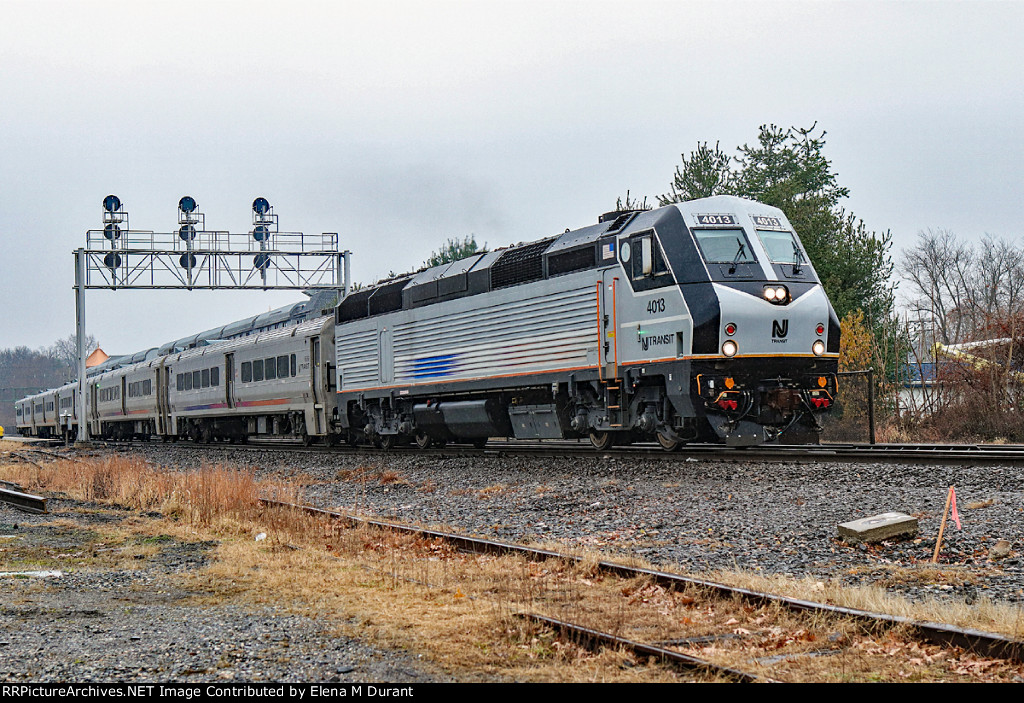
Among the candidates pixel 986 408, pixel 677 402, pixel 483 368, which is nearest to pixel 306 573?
pixel 677 402

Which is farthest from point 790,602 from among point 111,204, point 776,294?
point 111,204

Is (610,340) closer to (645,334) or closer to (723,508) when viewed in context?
(645,334)

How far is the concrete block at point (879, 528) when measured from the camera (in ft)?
27.9

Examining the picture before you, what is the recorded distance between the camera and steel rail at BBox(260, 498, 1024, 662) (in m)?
5.02

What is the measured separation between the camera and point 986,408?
74.1 ft

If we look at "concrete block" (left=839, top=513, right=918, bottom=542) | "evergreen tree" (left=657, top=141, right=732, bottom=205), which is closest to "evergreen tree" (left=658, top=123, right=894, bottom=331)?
"evergreen tree" (left=657, top=141, right=732, bottom=205)

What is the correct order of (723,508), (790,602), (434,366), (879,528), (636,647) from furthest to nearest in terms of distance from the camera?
(434,366), (723,508), (879,528), (790,602), (636,647)

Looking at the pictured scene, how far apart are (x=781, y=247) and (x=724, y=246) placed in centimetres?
101

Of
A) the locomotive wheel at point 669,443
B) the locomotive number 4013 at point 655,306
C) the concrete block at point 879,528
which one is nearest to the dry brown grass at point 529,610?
the concrete block at point 879,528

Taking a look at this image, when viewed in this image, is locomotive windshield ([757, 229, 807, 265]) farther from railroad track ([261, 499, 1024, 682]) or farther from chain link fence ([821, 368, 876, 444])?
chain link fence ([821, 368, 876, 444])

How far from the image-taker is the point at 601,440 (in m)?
17.3

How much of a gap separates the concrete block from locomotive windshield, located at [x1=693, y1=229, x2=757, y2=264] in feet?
21.5
